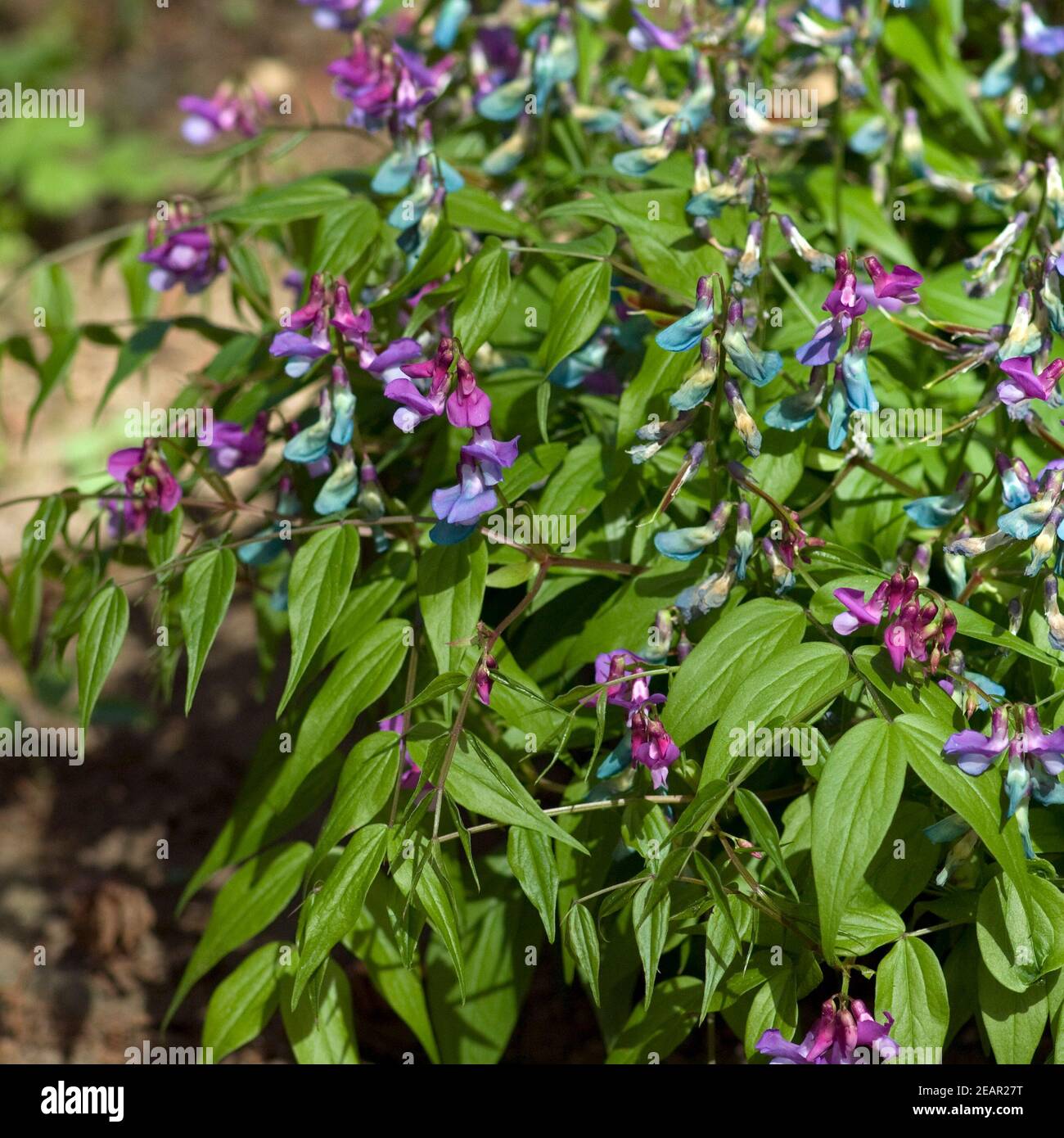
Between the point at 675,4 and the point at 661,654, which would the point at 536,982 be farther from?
the point at 675,4

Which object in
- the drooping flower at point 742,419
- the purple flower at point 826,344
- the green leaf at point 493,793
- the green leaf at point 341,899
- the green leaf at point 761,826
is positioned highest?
the purple flower at point 826,344

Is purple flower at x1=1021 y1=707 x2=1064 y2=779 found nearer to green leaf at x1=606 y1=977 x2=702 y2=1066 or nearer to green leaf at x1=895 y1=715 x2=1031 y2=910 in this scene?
green leaf at x1=895 y1=715 x2=1031 y2=910

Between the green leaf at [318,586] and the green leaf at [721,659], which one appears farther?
the green leaf at [318,586]

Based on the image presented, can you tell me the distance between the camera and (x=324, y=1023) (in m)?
2.21

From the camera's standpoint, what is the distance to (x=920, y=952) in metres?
1.81

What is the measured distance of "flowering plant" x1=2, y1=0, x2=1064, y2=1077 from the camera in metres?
1.76

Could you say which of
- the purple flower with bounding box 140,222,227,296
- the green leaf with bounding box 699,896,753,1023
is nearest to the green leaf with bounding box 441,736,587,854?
the green leaf with bounding box 699,896,753,1023

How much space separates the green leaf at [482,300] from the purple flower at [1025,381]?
0.77m

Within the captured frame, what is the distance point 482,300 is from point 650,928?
39.6 inches

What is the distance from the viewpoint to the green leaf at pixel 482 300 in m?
2.00

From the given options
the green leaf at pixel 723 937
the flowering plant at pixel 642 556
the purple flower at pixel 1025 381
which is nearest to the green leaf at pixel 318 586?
the flowering plant at pixel 642 556

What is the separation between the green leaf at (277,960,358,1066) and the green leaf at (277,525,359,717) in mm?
547

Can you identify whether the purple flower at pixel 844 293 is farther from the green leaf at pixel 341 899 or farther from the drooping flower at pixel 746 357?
the green leaf at pixel 341 899

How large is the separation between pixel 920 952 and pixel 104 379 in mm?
4639
